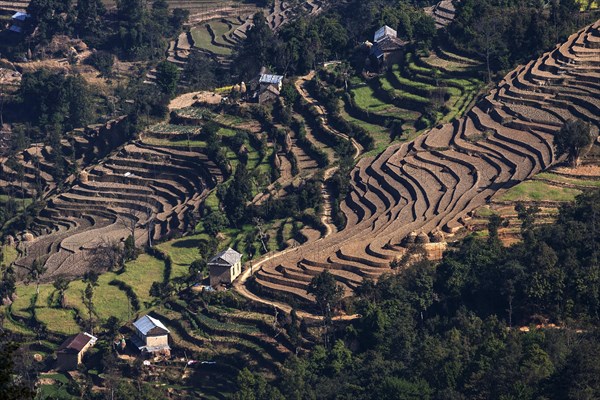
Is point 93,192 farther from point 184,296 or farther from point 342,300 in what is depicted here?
point 342,300

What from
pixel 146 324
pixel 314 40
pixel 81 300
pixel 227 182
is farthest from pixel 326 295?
pixel 314 40

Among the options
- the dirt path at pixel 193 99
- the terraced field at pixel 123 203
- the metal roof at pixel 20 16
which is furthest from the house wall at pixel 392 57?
the metal roof at pixel 20 16

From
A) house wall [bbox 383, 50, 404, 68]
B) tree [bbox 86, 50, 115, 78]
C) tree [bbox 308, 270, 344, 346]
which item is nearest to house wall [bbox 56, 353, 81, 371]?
tree [bbox 308, 270, 344, 346]

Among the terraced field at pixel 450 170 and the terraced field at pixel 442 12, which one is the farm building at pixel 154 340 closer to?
the terraced field at pixel 450 170

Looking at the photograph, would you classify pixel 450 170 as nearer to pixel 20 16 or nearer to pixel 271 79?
pixel 271 79

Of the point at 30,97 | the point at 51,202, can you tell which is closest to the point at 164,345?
the point at 51,202

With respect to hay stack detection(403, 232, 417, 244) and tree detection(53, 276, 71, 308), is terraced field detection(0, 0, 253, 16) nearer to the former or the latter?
tree detection(53, 276, 71, 308)
